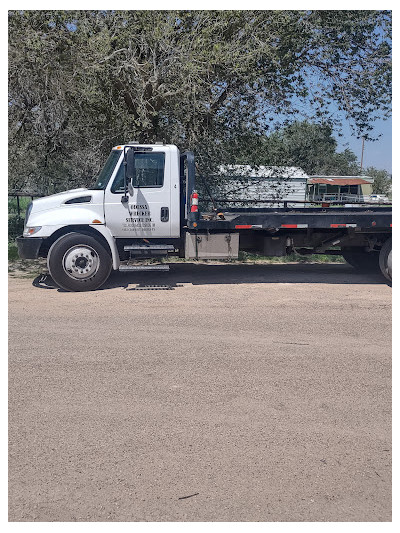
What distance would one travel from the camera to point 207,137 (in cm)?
1290

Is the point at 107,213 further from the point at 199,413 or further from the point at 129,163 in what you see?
the point at 199,413

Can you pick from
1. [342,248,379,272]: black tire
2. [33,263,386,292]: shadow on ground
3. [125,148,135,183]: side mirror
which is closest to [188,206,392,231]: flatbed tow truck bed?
[342,248,379,272]: black tire

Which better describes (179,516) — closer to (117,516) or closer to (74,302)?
(117,516)

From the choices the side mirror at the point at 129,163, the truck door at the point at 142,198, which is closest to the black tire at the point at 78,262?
the truck door at the point at 142,198

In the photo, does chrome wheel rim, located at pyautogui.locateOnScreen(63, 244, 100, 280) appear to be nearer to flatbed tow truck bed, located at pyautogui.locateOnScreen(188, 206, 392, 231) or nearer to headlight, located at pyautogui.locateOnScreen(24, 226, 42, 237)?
headlight, located at pyautogui.locateOnScreen(24, 226, 42, 237)

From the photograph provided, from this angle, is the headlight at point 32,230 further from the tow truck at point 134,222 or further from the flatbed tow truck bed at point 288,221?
the flatbed tow truck bed at point 288,221

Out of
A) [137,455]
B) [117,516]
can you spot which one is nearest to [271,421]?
[137,455]

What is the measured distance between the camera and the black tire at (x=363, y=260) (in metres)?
11.2

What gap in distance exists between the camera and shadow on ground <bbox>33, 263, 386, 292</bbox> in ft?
32.8

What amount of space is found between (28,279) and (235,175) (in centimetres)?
611

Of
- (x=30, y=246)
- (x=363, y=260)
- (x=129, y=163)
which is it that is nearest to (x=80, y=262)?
(x=30, y=246)

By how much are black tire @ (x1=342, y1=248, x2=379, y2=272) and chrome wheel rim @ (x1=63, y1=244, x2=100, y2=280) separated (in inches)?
211

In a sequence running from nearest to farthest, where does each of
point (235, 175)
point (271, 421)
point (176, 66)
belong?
point (271, 421) < point (176, 66) < point (235, 175)

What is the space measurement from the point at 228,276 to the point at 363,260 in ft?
10.4
